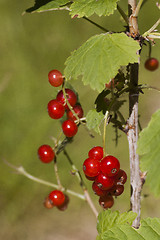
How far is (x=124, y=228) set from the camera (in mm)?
1079

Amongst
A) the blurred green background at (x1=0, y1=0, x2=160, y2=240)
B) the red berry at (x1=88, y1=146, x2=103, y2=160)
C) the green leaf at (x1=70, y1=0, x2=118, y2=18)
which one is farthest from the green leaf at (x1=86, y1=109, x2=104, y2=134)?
the blurred green background at (x1=0, y1=0, x2=160, y2=240)

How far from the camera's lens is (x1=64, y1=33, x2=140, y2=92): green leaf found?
98cm

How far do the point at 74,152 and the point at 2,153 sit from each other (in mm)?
688

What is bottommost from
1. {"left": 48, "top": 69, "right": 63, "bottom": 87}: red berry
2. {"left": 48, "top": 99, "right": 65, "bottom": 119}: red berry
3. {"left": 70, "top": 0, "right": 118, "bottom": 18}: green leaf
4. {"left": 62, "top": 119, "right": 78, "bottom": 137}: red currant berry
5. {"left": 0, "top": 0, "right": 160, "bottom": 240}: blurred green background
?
{"left": 0, "top": 0, "right": 160, "bottom": 240}: blurred green background

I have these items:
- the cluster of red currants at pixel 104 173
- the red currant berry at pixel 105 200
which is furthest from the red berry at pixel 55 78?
the red currant berry at pixel 105 200

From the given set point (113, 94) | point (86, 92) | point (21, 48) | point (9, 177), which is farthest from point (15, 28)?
A: point (113, 94)

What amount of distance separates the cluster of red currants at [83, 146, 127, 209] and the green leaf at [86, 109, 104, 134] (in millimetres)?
69

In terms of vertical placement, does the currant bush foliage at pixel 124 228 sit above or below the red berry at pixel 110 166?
below

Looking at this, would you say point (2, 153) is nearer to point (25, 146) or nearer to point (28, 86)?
point (25, 146)

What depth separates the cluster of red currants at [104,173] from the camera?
1011mm

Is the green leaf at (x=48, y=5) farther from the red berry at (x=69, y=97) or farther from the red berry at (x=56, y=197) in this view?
the red berry at (x=56, y=197)

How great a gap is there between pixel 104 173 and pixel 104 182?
3 cm

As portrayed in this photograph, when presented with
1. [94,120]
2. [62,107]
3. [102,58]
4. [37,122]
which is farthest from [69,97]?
[37,122]

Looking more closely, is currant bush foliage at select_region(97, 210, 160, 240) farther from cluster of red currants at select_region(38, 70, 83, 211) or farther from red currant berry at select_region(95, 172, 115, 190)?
cluster of red currants at select_region(38, 70, 83, 211)
